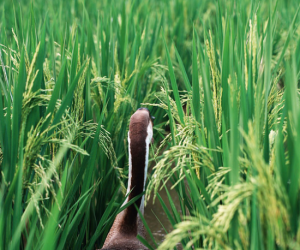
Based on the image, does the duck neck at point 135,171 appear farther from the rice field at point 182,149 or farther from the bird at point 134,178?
the rice field at point 182,149

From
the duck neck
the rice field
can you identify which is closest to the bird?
the duck neck

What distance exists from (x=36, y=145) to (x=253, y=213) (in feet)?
2.42

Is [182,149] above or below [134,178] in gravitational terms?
above

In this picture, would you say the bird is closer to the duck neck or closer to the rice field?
the duck neck

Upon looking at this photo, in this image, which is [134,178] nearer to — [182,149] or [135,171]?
[135,171]

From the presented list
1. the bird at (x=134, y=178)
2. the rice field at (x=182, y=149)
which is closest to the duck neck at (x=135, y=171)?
the bird at (x=134, y=178)

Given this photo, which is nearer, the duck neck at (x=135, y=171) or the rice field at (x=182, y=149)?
the rice field at (x=182, y=149)

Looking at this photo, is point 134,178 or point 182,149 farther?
point 134,178

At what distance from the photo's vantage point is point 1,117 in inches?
58.9

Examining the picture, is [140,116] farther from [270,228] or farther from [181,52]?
[181,52]

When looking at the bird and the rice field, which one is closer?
the rice field

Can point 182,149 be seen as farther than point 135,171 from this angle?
No

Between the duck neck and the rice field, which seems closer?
the rice field

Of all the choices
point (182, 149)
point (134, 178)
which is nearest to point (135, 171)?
point (134, 178)
